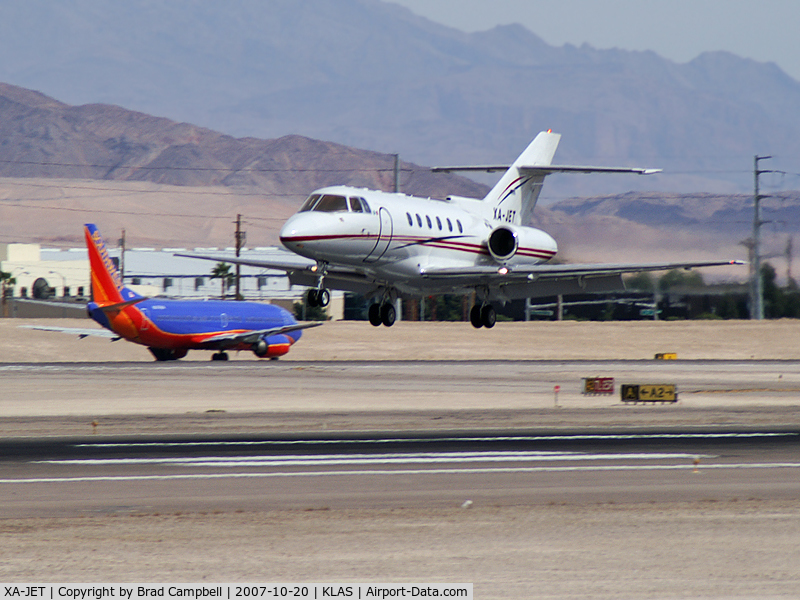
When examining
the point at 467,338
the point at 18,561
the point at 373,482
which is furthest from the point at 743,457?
the point at 467,338

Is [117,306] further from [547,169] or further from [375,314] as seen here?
[375,314]

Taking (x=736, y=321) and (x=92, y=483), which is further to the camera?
(x=736, y=321)

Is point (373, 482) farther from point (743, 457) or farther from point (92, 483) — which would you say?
point (743, 457)

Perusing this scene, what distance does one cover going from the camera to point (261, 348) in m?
71.8

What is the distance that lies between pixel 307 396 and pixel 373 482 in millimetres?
27045

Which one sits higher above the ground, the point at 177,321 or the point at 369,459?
the point at 177,321

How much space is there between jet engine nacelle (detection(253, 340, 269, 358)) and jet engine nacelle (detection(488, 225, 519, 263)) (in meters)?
38.0

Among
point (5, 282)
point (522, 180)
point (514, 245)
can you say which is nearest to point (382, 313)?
point (514, 245)

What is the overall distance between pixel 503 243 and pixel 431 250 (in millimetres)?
3629

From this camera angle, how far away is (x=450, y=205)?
35.9 metres

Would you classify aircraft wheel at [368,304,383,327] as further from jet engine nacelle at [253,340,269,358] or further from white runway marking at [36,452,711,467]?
jet engine nacelle at [253,340,269,358]

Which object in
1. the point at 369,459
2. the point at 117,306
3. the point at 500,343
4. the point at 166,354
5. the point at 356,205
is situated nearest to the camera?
the point at 369,459

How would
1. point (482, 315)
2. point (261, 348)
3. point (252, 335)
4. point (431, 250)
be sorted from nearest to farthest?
point (431, 250) → point (482, 315) → point (252, 335) → point (261, 348)

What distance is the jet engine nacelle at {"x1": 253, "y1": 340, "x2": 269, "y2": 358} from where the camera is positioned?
71625 mm
